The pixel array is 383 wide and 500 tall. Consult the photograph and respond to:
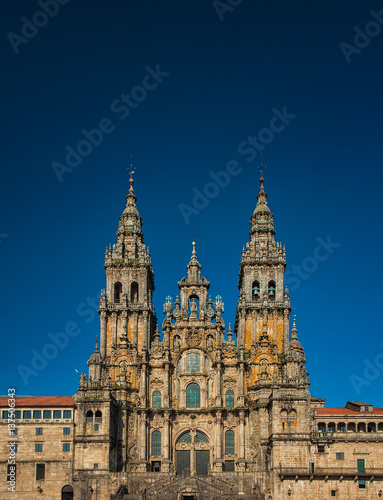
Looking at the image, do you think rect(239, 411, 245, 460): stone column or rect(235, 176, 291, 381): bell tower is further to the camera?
rect(235, 176, 291, 381): bell tower

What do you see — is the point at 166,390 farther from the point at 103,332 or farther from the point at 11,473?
the point at 11,473

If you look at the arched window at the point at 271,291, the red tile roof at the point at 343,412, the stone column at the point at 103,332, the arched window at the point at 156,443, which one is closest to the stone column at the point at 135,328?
the stone column at the point at 103,332

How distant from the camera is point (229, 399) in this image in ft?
289

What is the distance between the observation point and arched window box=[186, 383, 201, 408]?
88.6 metres

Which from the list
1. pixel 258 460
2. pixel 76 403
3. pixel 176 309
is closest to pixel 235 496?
pixel 258 460

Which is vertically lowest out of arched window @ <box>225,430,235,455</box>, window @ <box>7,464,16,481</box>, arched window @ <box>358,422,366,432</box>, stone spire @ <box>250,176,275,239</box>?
window @ <box>7,464,16,481</box>

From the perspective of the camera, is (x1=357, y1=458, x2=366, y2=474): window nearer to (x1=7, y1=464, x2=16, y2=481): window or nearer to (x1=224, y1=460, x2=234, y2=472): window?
(x1=224, y1=460, x2=234, y2=472): window

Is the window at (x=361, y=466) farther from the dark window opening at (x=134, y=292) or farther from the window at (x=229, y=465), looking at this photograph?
the dark window opening at (x=134, y=292)

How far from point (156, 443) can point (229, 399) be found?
11.3m

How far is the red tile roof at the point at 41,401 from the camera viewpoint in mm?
80688

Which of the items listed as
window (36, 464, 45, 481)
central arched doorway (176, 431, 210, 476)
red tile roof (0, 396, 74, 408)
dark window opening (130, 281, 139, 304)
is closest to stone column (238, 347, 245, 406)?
central arched doorway (176, 431, 210, 476)

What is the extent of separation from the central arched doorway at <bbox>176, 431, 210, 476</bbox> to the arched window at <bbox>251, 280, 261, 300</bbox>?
809 inches

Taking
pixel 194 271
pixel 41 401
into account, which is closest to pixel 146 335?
pixel 194 271

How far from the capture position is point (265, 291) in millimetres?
92875
